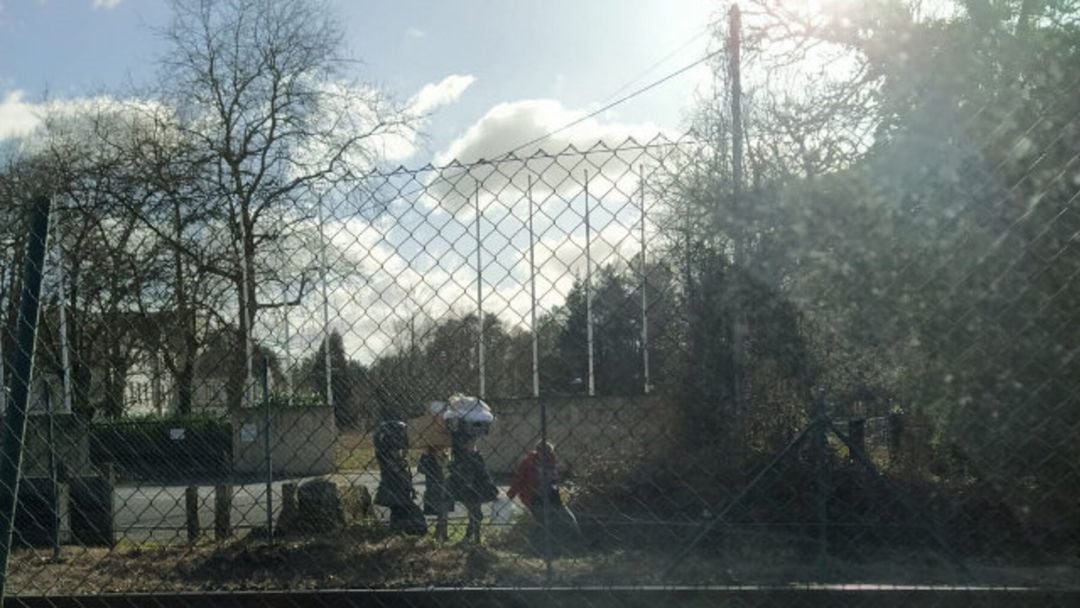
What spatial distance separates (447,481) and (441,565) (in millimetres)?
1633

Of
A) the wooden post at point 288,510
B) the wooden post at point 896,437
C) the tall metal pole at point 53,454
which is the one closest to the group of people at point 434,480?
the wooden post at point 288,510

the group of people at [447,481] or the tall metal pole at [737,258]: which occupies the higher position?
the tall metal pole at [737,258]

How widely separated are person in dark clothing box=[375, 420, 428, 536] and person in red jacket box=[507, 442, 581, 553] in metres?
0.62

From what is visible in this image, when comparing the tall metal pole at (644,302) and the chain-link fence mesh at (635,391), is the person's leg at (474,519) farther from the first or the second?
the tall metal pole at (644,302)

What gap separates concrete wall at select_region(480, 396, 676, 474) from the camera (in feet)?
12.6

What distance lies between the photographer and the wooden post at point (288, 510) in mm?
7098

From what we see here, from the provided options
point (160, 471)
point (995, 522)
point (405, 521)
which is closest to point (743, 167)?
point (995, 522)

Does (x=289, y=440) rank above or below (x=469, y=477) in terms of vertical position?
above

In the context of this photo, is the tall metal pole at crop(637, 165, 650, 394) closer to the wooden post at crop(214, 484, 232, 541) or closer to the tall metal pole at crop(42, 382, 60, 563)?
the tall metal pole at crop(42, 382, 60, 563)

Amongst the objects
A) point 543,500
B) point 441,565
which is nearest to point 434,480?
point 543,500

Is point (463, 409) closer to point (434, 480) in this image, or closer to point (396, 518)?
point (434, 480)

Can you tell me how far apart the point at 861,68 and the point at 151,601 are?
9.09 metres

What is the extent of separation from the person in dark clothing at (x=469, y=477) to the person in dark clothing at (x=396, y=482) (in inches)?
8.5

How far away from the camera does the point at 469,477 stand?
509 centimetres
